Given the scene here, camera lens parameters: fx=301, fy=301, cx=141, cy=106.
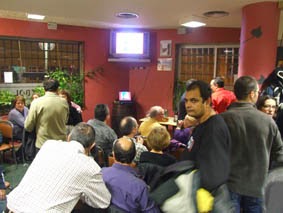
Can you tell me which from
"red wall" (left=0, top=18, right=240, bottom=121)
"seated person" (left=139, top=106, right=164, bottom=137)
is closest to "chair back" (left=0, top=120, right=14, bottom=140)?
"red wall" (left=0, top=18, right=240, bottom=121)

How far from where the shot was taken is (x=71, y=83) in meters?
5.79

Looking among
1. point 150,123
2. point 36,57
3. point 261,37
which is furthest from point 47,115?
point 36,57

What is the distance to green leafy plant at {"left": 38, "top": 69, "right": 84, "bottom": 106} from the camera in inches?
221

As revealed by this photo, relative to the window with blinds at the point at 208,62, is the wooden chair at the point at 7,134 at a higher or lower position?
lower

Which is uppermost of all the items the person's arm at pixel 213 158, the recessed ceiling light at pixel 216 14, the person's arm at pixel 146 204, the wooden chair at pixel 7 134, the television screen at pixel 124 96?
the recessed ceiling light at pixel 216 14

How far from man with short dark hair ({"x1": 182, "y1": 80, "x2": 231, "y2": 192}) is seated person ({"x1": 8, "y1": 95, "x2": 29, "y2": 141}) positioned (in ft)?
11.7

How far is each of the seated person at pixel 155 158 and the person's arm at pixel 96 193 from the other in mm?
458

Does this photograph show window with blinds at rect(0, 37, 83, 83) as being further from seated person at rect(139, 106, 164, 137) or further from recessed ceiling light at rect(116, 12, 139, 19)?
seated person at rect(139, 106, 164, 137)

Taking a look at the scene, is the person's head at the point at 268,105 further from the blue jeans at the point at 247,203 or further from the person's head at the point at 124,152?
the person's head at the point at 124,152

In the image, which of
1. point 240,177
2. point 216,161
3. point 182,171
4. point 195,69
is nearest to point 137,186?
point 182,171

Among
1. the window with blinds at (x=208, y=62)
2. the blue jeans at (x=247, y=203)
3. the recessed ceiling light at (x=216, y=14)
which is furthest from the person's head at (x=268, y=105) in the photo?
the window with blinds at (x=208, y=62)

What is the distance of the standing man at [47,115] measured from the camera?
3076 millimetres

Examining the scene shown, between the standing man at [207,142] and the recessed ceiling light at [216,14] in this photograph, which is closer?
the standing man at [207,142]

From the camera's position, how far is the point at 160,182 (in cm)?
156
